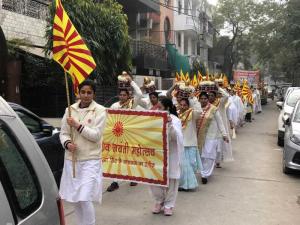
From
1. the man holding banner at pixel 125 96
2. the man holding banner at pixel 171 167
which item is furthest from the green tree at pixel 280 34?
the man holding banner at pixel 171 167

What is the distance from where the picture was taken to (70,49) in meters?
4.93

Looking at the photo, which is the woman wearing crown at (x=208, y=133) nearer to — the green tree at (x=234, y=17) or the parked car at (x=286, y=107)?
the parked car at (x=286, y=107)

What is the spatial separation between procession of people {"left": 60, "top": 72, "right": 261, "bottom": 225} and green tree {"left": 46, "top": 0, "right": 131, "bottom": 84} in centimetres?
685

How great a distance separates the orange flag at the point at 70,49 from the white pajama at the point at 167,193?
184 centimetres

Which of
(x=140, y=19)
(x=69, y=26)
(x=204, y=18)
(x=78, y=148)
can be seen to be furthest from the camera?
(x=204, y=18)

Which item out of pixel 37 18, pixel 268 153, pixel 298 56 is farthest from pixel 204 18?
pixel 268 153

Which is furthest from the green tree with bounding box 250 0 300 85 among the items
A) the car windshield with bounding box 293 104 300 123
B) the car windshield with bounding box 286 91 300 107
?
the car windshield with bounding box 293 104 300 123

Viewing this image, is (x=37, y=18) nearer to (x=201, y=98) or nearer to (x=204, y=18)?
(x=201, y=98)

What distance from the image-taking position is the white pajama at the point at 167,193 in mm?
5859

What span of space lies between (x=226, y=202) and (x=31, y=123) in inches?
112

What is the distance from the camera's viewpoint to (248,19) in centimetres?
4925

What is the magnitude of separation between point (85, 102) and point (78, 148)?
0.46m

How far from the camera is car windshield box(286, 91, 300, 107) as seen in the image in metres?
14.1

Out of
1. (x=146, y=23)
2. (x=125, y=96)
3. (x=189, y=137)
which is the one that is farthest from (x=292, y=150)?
(x=146, y=23)
